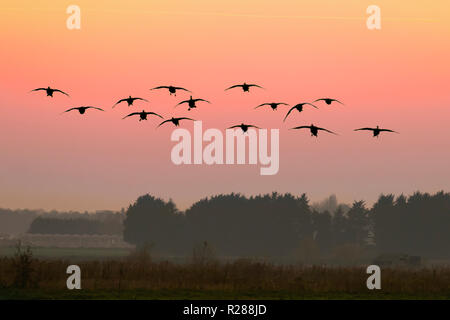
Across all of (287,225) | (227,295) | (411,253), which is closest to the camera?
(227,295)

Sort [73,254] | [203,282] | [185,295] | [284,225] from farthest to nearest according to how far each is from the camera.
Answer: [73,254] → [284,225] → [203,282] → [185,295]

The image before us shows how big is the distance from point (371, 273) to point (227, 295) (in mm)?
9792

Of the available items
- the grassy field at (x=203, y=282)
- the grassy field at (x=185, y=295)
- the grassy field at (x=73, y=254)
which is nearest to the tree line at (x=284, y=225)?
the grassy field at (x=73, y=254)

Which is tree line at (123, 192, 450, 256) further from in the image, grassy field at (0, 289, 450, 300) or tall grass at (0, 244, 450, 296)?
grassy field at (0, 289, 450, 300)

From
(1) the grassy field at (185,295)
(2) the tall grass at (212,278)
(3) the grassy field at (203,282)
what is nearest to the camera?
(1) the grassy field at (185,295)

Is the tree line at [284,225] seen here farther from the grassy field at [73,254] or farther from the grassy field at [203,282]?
the grassy field at [203,282]

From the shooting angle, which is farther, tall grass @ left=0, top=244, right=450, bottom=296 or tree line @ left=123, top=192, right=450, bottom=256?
tree line @ left=123, top=192, right=450, bottom=256

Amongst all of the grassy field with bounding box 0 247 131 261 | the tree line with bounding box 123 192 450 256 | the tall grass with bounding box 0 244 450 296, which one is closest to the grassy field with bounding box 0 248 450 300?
the tall grass with bounding box 0 244 450 296

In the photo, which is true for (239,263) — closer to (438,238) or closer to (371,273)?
(371,273)

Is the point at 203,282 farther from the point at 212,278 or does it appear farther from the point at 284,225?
the point at 284,225

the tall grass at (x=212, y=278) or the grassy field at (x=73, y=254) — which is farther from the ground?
the tall grass at (x=212, y=278)

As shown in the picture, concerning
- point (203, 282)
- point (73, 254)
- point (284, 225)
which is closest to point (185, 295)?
point (203, 282)
